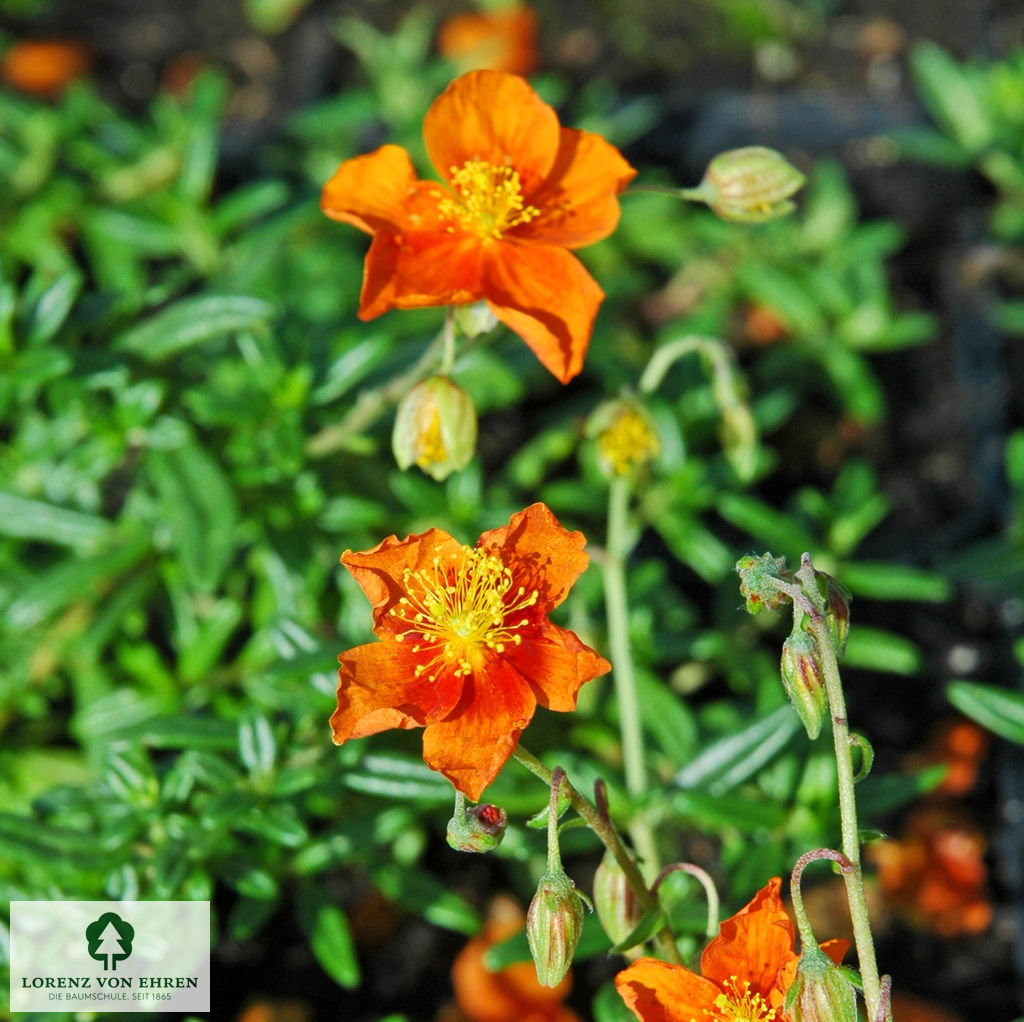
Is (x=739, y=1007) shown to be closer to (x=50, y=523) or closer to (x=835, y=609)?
(x=835, y=609)

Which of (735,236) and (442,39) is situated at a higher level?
(442,39)

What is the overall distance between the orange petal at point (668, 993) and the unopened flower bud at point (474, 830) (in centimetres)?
21

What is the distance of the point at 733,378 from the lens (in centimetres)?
187

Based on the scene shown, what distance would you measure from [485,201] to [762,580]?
0.71 meters

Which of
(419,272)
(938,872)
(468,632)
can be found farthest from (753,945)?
(938,872)

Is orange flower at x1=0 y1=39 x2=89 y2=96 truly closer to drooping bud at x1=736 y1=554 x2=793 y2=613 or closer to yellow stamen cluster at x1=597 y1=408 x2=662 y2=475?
yellow stamen cluster at x1=597 y1=408 x2=662 y2=475

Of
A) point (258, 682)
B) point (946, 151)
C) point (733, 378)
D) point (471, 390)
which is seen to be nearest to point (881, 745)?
point (733, 378)

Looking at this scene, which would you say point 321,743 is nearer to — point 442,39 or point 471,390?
point 471,390

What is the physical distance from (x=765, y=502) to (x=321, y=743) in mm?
1310

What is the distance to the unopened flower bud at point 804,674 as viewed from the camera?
1184 mm

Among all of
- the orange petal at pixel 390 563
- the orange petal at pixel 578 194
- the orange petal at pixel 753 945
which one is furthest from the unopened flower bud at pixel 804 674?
the orange petal at pixel 578 194

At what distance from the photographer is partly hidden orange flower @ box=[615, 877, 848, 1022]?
1226 mm

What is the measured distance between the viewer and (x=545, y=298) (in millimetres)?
1551

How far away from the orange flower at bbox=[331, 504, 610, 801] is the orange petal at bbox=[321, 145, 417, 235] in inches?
18.0
